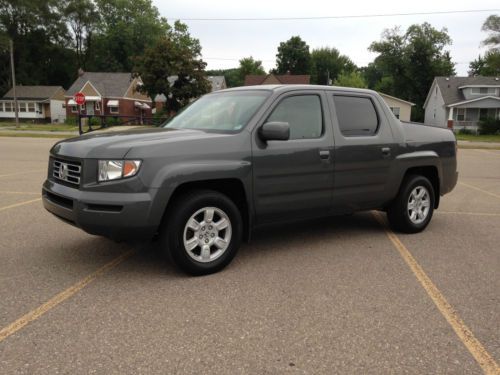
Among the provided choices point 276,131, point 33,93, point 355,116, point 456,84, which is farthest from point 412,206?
point 33,93

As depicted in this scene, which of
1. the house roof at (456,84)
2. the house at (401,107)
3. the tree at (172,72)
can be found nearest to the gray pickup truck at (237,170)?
the tree at (172,72)

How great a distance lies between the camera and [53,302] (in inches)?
149

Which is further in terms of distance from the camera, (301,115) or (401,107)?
(401,107)

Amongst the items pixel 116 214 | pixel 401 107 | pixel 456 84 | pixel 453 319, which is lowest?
pixel 453 319

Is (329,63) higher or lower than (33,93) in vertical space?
higher

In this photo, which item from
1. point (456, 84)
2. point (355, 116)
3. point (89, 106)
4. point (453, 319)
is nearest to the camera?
point (453, 319)

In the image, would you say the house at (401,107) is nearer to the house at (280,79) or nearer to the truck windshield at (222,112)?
the house at (280,79)

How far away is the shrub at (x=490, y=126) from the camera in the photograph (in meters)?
47.5

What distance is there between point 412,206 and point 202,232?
125 inches

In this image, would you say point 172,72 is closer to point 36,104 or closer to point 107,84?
point 107,84

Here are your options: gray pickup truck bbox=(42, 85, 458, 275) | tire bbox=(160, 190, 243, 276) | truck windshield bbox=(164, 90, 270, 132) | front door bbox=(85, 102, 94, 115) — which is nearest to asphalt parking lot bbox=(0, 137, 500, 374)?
tire bbox=(160, 190, 243, 276)

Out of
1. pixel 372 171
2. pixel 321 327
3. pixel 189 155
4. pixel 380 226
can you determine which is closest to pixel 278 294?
pixel 321 327

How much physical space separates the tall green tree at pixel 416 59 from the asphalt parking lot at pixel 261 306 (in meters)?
66.3

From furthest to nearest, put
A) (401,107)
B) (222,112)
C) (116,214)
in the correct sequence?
(401,107), (222,112), (116,214)
